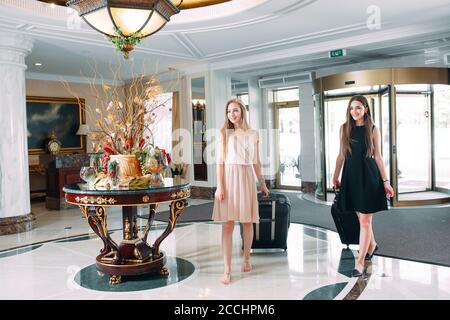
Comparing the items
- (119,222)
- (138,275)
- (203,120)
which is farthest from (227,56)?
(138,275)

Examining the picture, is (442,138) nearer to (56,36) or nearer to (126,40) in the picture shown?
(126,40)

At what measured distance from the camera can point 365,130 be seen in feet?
11.9

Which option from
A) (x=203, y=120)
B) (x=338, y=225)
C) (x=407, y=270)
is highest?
(x=203, y=120)

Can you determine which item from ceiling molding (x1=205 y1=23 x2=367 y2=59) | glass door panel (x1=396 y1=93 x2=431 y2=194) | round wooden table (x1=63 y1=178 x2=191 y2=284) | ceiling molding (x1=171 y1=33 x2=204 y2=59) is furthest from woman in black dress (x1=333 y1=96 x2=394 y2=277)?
glass door panel (x1=396 y1=93 x2=431 y2=194)

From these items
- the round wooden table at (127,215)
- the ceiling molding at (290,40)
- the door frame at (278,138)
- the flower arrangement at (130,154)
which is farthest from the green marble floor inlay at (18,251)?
the door frame at (278,138)

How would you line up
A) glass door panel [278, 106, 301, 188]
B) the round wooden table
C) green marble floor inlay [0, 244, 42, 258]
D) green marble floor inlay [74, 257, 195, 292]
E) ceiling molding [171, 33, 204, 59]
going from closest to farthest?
the round wooden table
green marble floor inlay [74, 257, 195, 292]
green marble floor inlay [0, 244, 42, 258]
ceiling molding [171, 33, 204, 59]
glass door panel [278, 106, 301, 188]

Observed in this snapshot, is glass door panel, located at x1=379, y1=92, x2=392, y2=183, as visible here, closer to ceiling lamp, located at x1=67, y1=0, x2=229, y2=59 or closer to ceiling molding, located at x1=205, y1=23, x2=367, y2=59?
ceiling molding, located at x1=205, y1=23, x2=367, y2=59

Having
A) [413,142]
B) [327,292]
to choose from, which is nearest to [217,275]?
[327,292]

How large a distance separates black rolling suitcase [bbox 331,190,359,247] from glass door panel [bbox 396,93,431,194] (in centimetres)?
333

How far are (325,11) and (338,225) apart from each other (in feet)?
8.92

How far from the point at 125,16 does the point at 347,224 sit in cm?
292

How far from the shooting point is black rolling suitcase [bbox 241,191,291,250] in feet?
14.3
